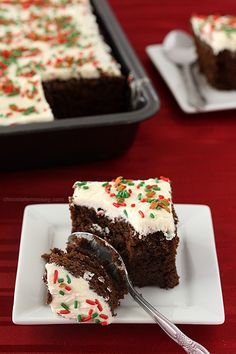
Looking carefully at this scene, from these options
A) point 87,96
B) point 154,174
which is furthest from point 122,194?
point 87,96

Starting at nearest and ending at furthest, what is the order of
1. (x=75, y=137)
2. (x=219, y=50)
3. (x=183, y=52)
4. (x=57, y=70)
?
(x=75, y=137), (x=57, y=70), (x=219, y=50), (x=183, y=52)

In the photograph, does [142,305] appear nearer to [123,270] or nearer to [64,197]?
[123,270]

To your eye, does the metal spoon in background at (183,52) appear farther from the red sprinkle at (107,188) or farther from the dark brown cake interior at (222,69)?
the red sprinkle at (107,188)

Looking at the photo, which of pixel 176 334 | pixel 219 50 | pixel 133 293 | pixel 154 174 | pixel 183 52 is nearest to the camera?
pixel 176 334

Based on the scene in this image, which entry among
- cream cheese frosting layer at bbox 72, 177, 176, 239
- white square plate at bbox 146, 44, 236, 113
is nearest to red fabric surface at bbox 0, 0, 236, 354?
white square plate at bbox 146, 44, 236, 113

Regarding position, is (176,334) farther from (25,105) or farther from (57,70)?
(57,70)

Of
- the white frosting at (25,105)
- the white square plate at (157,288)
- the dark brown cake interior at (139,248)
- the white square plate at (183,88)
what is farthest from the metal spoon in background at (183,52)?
the dark brown cake interior at (139,248)
